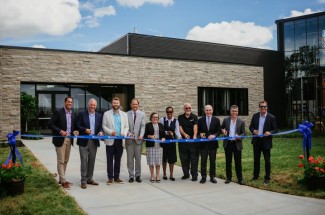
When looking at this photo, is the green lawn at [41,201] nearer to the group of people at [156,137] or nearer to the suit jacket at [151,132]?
the group of people at [156,137]

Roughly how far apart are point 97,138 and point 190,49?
18496 millimetres

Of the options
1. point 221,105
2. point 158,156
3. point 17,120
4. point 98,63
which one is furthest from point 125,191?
point 221,105

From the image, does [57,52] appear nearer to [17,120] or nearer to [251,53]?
[17,120]

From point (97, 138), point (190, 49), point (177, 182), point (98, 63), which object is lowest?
point (177, 182)

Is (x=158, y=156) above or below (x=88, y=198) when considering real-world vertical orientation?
above

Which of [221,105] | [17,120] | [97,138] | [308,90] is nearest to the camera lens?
[97,138]

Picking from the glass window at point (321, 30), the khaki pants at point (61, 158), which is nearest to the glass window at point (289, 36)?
the glass window at point (321, 30)

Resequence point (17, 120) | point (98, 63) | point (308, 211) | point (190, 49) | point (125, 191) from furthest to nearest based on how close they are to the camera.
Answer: point (190, 49), point (98, 63), point (17, 120), point (125, 191), point (308, 211)

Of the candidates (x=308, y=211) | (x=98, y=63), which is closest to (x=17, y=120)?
(x=98, y=63)

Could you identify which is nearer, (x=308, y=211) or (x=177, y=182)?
(x=308, y=211)

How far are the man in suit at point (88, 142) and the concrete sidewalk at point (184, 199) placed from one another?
318 mm

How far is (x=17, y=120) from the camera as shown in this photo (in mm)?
15930

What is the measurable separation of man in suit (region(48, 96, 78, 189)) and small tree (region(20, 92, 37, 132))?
33.3 feet

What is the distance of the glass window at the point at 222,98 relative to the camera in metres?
21.9
